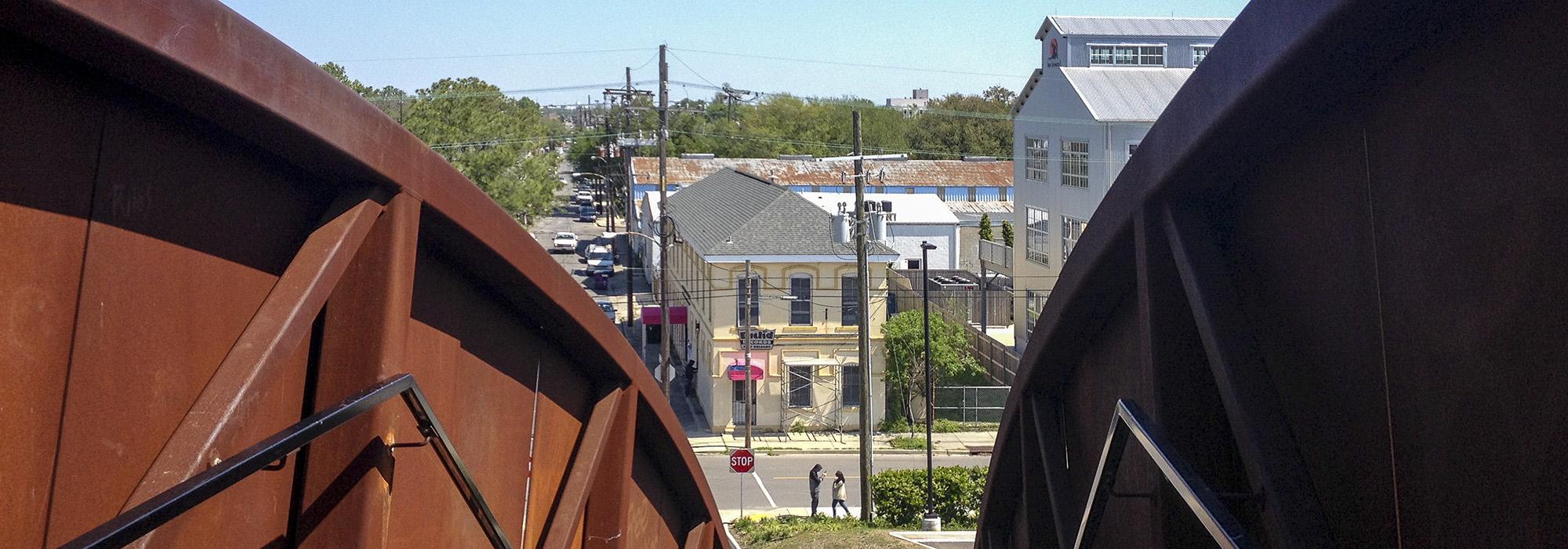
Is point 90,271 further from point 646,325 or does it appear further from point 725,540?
point 646,325

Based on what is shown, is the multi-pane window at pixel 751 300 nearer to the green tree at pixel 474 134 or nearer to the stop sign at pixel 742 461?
the stop sign at pixel 742 461

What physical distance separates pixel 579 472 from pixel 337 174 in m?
2.51

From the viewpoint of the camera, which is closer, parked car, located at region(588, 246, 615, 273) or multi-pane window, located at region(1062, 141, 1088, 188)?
multi-pane window, located at region(1062, 141, 1088, 188)

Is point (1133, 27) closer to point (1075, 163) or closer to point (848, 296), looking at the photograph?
point (1075, 163)

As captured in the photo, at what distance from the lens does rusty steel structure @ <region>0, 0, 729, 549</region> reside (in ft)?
8.57

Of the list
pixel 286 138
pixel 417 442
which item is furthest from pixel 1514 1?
pixel 417 442

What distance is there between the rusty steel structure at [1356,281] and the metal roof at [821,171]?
51.6 metres

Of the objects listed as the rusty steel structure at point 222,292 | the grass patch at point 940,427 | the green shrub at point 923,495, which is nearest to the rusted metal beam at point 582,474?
the rusty steel structure at point 222,292

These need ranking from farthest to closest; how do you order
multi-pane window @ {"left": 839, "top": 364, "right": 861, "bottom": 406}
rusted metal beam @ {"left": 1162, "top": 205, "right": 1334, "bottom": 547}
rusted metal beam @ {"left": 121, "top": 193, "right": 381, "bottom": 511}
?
1. multi-pane window @ {"left": 839, "top": 364, "right": 861, "bottom": 406}
2. rusted metal beam @ {"left": 1162, "top": 205, "right": 1334, "bottom": 547}
3. rusted metal beam @ {"left": 121, "top": 193, "right": 381, "bottom": 511}

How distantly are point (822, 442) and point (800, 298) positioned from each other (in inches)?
151

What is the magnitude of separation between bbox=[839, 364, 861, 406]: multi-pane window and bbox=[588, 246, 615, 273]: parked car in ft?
84.5

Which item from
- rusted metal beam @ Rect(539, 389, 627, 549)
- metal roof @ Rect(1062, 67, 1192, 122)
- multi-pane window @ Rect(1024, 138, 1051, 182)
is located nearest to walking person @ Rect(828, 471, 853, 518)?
metal roof @ Rect(1062, 67, 1192, 122)

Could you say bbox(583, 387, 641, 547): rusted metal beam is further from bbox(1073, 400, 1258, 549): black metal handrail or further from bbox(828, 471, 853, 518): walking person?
bbox(828, 471, 853, 518): walking person

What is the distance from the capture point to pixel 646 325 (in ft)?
141
